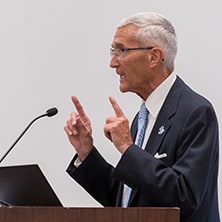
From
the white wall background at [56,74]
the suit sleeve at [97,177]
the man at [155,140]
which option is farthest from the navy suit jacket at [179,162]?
the white wall background at [56,74]

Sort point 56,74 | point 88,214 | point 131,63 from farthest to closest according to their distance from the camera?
1. point 56,74
2. point 131,63
3. point 88,214

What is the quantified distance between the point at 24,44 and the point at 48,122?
0.40m

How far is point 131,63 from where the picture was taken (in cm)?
173

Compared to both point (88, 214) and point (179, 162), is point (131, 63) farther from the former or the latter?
point (88, 214)

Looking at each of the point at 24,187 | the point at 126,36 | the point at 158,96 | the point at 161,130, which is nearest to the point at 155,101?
the point at 158,96

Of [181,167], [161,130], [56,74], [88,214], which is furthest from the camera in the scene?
[56,74]

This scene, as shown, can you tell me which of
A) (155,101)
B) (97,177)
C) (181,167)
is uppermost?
(155,101)

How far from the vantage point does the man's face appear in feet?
5.67

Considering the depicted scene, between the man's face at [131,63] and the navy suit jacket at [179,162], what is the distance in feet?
0.34

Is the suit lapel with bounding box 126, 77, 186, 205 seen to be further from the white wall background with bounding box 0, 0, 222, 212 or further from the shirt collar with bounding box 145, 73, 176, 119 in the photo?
the white wall background with bounding box 0, 0, 222, 212

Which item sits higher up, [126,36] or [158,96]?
[126,36]

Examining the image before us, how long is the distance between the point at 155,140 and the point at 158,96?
0.15 meters

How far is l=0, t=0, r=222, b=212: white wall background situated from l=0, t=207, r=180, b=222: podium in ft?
4.92

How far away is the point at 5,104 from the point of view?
2766mm
